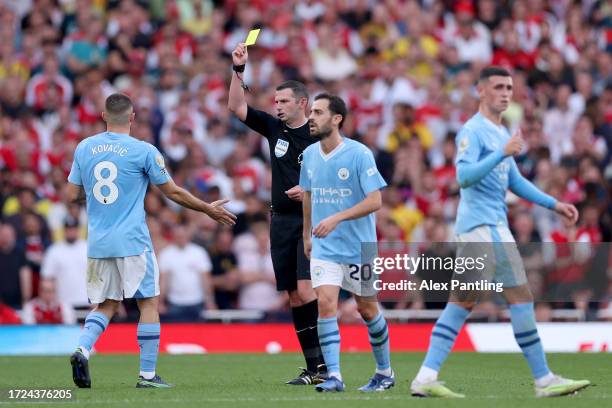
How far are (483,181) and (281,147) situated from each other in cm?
266

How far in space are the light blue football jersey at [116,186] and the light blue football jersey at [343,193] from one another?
1433mm

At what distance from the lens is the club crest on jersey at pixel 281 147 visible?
12289 millimetres

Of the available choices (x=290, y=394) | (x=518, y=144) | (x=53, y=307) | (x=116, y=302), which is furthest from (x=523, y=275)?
(x=53, y=307)

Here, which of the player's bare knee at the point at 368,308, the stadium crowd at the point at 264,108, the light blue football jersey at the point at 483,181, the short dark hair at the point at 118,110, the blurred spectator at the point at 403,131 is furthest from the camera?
the blurred spectator at the point at 403,131

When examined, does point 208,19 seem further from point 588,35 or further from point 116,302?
point 116,302

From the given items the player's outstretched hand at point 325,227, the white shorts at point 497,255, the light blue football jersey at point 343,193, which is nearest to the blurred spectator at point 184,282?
the light blue football jersey at point 343,193

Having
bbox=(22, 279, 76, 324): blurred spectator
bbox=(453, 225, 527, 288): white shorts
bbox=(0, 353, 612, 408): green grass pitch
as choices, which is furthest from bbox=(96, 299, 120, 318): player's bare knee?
bbox=(22, 279, 76, 324): blurred spectator

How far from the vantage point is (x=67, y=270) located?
59.4 feet

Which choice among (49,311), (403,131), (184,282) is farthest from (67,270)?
(403,131)

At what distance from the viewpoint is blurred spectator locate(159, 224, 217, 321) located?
60.0 ft

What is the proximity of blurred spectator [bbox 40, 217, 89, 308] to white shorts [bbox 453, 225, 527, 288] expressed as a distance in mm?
8994

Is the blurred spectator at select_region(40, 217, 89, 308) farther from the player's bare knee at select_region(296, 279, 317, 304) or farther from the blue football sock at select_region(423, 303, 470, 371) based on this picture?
the blue football sock at select_region(423, 303, 470, 371)

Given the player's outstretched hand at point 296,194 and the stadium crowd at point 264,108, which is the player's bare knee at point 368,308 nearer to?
the player's outstretched hand at point 296,194

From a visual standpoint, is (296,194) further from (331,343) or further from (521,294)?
(521,294)
